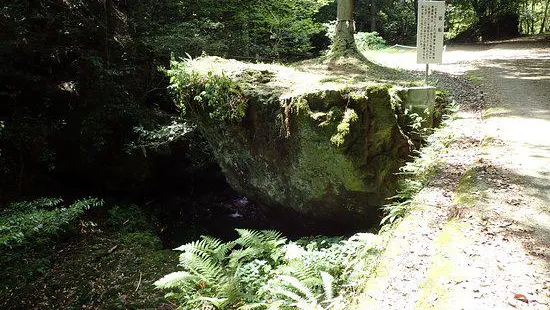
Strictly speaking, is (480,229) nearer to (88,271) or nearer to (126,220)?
(88,271)

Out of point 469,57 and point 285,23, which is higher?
point 285,23

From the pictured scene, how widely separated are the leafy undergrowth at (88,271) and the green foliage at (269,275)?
841 millimetres

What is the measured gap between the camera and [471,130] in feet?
21.0

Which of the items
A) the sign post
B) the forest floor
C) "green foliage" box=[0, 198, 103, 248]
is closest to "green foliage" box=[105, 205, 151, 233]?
"green foliage" box=[0, 198, 103, 248]

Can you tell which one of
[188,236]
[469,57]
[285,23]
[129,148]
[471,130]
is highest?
[285,23]

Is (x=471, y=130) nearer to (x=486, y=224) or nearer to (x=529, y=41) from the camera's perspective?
(x=486, y=224)

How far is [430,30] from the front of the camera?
6.72m

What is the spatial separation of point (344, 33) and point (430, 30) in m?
3.91

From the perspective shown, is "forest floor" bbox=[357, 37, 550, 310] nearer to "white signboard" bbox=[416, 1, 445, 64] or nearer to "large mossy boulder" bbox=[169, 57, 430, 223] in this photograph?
"large mossy boulder" bbox=[169, 57, 430, 223]

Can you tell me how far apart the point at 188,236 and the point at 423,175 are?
6.17 m

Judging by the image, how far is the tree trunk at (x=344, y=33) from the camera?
33.5ft

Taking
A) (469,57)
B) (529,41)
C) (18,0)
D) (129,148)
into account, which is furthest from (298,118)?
(529,41)

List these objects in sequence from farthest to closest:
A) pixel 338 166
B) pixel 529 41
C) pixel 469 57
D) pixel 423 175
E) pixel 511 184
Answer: pixel 529 41, pixel 469 57, pixel 338 166, pixel 423 175, pixel 511 184

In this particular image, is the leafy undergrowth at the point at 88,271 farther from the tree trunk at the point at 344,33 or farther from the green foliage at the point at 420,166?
the tree trunk at the point at 344,33
